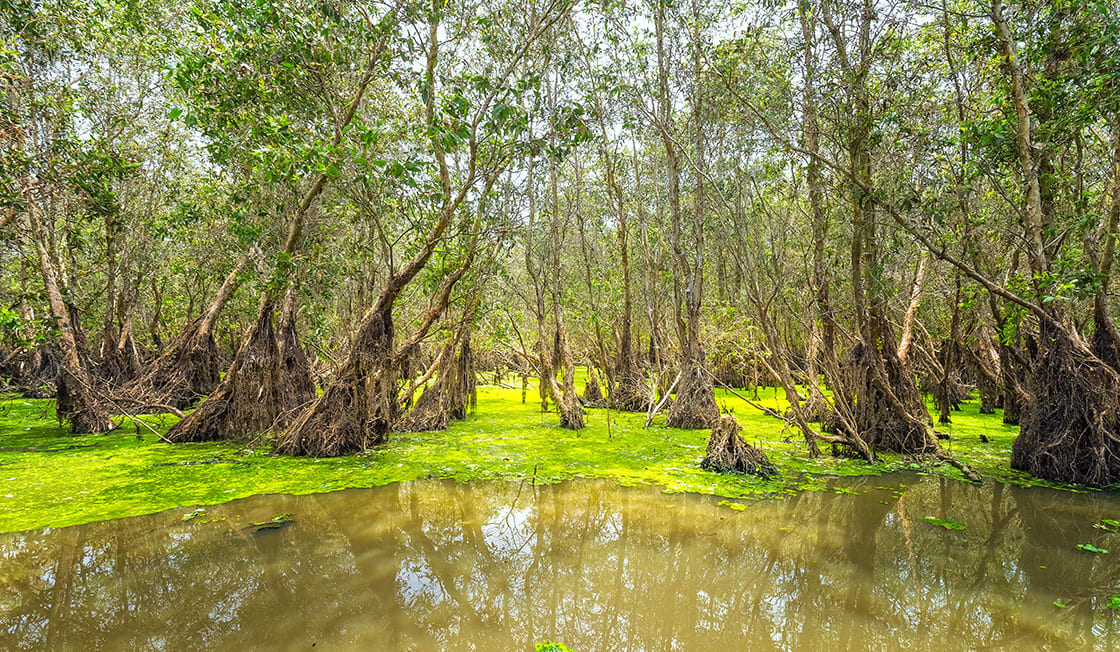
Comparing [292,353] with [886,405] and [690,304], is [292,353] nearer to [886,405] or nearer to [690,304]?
[690,304]

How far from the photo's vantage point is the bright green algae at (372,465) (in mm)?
5863

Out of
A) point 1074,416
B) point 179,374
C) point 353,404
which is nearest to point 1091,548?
point 1074,416

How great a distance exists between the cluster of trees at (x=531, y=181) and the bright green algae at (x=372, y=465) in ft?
2.08

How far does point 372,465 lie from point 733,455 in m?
5.48

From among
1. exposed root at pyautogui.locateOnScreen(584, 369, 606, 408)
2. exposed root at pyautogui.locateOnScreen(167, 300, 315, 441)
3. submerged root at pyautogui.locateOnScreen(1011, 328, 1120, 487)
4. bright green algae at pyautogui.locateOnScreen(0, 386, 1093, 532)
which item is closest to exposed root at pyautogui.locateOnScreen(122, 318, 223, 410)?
bright green algae at pyautogui.locateOnScreen(0, 386, 1093, 532)

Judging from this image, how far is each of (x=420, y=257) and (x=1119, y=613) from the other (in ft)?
28.0

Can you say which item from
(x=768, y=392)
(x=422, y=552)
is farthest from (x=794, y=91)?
(x=768, y=392)

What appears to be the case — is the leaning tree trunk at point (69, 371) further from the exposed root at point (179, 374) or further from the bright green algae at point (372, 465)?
the exposed root at point (179, 374)

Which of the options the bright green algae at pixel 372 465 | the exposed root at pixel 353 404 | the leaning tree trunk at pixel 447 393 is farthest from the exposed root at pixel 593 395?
the exposed root at pixel 353 404

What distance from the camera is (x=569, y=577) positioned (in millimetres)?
4152

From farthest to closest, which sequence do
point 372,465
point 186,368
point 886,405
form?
point 186,368 → point 886,405 → point 372,465

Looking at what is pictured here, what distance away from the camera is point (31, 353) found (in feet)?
57.3

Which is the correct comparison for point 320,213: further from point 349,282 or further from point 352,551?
point 352,551

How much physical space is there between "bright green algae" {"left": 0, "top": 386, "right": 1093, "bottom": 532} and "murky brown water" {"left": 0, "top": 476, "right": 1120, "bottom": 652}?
0.73 m
